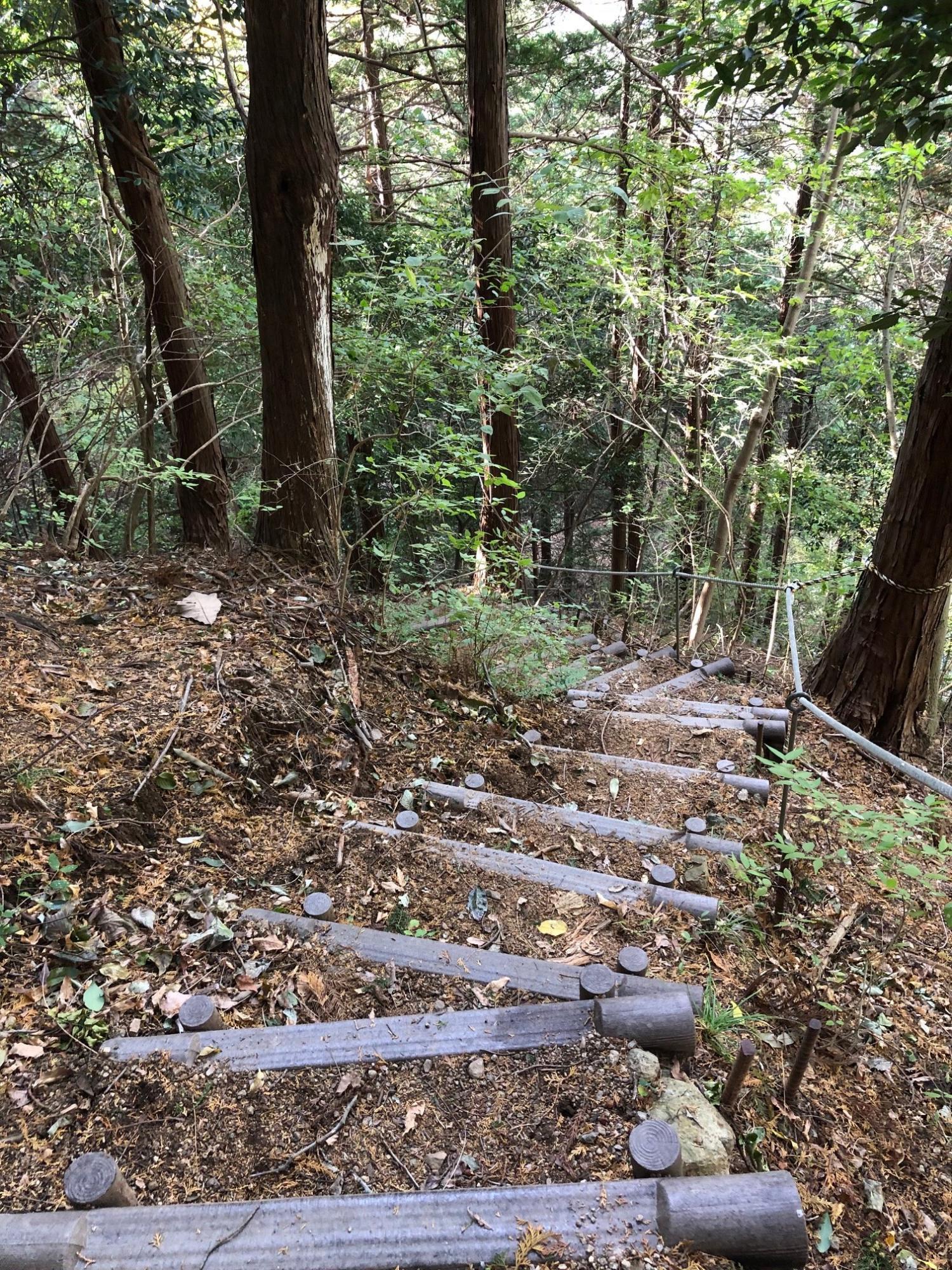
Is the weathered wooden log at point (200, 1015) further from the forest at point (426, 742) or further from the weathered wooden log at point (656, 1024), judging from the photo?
the weathered wooden log at point (656, 1024)

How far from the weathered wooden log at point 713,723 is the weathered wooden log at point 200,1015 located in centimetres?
330

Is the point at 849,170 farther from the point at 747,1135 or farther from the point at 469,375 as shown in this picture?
the point at 747,1135

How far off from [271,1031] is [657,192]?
22.8ft

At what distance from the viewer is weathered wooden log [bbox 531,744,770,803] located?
402cm

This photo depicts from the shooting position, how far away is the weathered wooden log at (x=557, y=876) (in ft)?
9.40

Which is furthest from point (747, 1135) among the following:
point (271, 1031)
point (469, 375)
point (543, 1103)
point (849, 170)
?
point (849, 170)

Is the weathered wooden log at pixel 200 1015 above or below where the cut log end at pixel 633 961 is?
above

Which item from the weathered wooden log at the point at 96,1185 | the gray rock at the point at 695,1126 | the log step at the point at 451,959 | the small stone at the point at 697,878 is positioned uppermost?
the weathered wooden log at the point at 96,1185

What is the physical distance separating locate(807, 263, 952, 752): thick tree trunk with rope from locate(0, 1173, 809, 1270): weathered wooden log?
4.32m

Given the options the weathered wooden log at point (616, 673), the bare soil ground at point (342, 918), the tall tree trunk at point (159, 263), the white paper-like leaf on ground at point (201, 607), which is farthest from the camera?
the weathered wooden log at point (616, 673)

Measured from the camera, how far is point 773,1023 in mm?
2607

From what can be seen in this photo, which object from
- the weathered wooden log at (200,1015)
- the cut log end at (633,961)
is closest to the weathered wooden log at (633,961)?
the cut log end at (633,961)

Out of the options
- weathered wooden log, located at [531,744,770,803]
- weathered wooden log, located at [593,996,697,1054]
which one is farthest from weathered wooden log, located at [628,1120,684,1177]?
weathered wooden log, located at [531,744,770,803]

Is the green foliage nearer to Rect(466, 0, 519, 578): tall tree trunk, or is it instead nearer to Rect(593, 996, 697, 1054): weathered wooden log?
Rect(593, 996, 697, 1054): weathered wooden log
